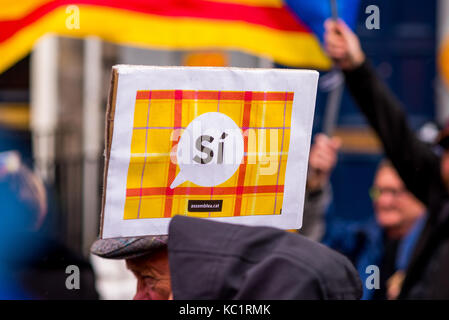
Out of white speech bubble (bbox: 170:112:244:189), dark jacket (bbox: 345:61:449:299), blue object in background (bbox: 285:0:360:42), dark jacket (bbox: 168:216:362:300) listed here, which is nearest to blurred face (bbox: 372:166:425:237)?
dark jacket (bbox: 345:61:449:299)

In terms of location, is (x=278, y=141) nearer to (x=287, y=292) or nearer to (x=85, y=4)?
(x=287, y=292)

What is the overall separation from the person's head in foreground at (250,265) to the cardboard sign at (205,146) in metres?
0.25

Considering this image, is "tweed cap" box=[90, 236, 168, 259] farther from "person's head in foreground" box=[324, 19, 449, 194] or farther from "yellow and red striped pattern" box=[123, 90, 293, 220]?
"person's head in foreground" box=[324, 19, 449, 194]

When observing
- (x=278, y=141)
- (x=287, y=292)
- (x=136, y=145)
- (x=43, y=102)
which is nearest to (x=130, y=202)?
(x=136, y=145)

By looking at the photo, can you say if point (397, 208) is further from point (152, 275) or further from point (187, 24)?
point (152, 275)

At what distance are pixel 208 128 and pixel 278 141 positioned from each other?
0.64ft

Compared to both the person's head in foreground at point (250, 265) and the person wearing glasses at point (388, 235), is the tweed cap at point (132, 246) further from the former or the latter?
the person wearing glasses at point (388, 235)

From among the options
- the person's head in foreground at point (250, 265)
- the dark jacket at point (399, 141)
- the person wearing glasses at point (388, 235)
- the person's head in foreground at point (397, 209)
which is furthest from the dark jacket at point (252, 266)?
the person's head in foreground at point (397, 209)

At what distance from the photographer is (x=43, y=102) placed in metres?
7.26

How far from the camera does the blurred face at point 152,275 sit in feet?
5.91

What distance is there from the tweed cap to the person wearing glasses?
2267 mm

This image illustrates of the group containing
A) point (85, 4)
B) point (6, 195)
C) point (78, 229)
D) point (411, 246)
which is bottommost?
point (78, 229)

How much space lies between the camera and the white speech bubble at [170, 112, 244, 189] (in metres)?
1.72
